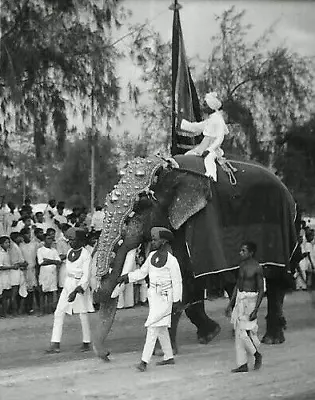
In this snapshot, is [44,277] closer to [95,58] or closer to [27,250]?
[27,250]

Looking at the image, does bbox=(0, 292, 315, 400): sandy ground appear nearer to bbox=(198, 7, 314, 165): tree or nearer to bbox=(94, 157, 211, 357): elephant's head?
bbox=(94, 157, 211, 357): elephant's head

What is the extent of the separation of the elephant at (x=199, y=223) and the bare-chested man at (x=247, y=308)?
1.09m

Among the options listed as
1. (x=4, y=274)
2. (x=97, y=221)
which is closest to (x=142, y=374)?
(x=4, y=274)

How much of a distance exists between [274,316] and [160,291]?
2.92 meters

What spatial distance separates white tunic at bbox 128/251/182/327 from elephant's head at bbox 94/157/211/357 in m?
0.61

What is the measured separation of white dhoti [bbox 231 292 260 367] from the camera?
908 cm

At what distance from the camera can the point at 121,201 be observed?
10.1 m

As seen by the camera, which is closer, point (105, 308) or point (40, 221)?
point (105, 308)

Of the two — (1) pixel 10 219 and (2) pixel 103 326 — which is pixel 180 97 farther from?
(2) pixel 103 326

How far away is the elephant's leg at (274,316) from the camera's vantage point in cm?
1145

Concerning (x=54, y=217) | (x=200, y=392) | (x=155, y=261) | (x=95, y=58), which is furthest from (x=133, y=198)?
(x=95, y=58)

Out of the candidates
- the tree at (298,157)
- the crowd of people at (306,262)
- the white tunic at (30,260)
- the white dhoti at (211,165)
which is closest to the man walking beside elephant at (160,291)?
the white dhoti at (211,165)

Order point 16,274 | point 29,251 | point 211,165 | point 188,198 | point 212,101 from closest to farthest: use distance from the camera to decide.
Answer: point 188,198 < point 211,165 < point 212,101 < point 16,274 < point 29,251

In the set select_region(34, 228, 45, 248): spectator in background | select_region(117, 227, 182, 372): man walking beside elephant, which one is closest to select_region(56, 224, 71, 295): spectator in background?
select_region(34, 228, 45, 248): spectator in background
